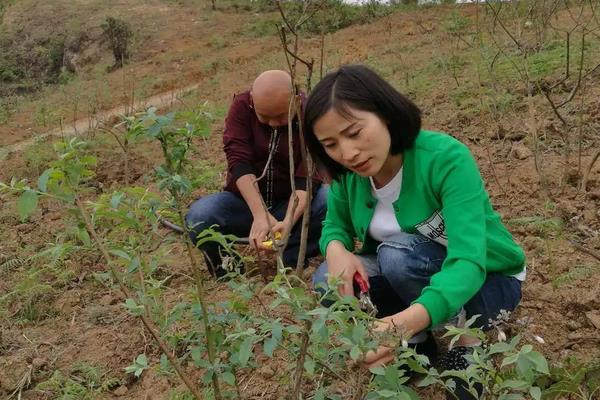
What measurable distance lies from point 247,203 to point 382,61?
517cm

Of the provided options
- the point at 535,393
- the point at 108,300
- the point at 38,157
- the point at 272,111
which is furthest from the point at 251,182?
the point at 38,157

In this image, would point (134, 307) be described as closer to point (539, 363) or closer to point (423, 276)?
point (539, 363)

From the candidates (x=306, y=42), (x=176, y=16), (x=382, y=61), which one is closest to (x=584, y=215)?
(x=382, y=61)

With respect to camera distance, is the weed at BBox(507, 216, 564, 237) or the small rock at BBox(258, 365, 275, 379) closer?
the small rock at BBox(258, 365, 275, 379)

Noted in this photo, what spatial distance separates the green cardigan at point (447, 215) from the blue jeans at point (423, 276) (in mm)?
33

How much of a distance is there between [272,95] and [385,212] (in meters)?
0.97

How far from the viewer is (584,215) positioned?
2.92 meters

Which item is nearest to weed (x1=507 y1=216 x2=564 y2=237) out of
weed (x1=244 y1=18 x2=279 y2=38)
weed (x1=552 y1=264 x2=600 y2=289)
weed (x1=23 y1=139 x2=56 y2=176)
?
weed (x1=552 y1=264 x2=600 y2=289)

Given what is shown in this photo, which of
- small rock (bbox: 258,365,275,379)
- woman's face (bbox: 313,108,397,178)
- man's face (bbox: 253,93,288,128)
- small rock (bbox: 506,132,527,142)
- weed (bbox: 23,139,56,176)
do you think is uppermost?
woman's face (bbox: 313,108,397,178)

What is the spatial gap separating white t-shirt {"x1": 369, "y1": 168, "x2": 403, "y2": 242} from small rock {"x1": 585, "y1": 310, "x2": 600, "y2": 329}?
748mm

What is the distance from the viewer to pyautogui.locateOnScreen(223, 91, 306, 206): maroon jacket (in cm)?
307

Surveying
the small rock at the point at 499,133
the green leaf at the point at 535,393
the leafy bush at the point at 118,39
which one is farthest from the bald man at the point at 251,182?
the leafy bush at the point at 118,39

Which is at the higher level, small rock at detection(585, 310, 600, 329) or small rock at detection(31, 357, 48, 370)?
small rock at detection(585, 310, 600, 329)

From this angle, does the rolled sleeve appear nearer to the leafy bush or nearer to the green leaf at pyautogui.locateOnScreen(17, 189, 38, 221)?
the green leaf at pyautogui.locateOnScreen(17, 189, 38, 221)
